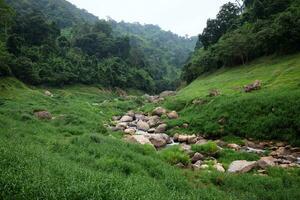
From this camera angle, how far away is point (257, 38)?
54.5m

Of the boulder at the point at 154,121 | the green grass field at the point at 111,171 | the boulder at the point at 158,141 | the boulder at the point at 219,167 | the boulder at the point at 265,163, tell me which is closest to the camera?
the green grass field at the point at 111,171

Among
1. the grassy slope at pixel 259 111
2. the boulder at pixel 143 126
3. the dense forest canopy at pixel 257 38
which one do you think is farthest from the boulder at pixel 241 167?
the dense forest canopy at pixel 257 38

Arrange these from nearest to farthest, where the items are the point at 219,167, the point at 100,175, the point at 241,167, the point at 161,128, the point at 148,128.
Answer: the point at 100,175 < the point at 241,167 < the point at 219,167 < the point at 161,128 < the point at 148,128

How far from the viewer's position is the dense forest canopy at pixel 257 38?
48.1 meters

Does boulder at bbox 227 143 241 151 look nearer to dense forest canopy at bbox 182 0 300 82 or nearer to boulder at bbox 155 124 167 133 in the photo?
boulder at bbox 155 124 167 133

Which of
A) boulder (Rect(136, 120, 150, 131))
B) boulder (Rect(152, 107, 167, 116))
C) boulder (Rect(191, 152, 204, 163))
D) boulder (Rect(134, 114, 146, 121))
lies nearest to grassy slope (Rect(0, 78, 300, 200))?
boulder (Rect(191, 152, 204, 163))

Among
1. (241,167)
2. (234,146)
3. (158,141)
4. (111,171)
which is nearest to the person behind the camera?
(111,171)

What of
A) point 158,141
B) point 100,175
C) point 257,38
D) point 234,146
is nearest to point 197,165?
point 234,146

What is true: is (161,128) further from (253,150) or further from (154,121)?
(253,150)

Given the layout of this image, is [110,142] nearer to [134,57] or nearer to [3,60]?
[3,60]

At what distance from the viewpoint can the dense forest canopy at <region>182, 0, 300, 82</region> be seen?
48062 millimetres

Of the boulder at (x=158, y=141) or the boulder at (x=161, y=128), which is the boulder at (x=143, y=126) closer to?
the boulder at (x=161, y=128)

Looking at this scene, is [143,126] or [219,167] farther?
[143,126]

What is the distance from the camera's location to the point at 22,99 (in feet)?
140
